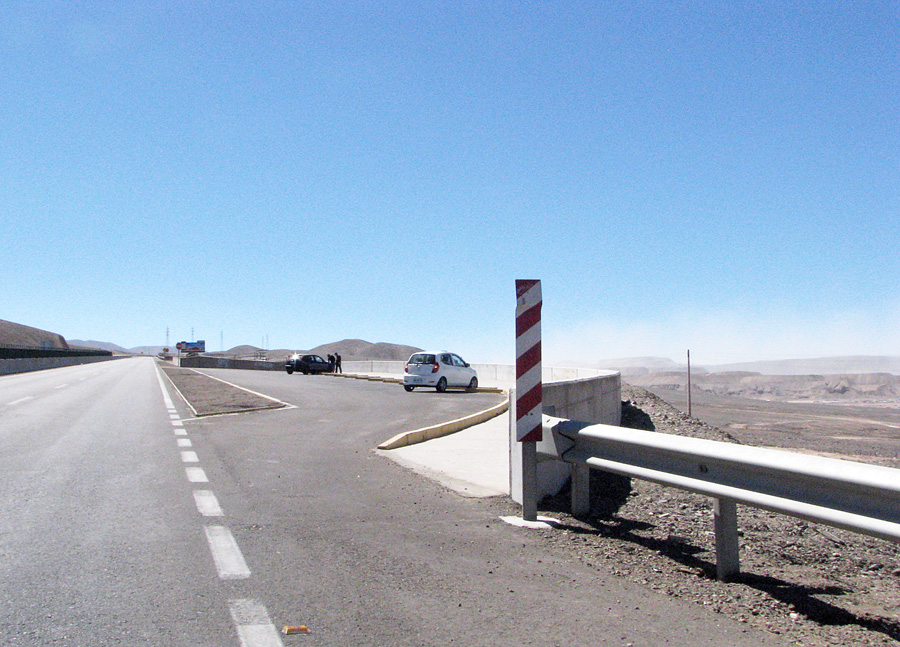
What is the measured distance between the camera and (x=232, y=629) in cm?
409

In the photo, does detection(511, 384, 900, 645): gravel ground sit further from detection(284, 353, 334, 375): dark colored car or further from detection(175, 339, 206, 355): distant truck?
detection(175, 339, 206, 355): distant truck

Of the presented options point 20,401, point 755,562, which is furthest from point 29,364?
point 755,562

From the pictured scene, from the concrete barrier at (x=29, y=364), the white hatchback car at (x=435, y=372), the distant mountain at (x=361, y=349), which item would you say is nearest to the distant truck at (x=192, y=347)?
the distant mountain at (x=361, y=349)

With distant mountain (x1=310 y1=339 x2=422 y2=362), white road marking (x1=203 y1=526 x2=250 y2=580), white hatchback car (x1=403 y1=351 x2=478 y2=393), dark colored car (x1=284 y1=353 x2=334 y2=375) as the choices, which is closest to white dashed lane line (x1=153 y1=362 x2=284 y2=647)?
white road marking (x1=203 y1=526 x2=250 y2=580)

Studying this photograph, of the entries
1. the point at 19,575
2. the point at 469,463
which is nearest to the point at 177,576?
the point at 19,575

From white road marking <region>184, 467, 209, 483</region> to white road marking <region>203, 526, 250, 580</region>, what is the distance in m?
2.53

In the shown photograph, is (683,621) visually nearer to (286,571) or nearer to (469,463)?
(286,571)

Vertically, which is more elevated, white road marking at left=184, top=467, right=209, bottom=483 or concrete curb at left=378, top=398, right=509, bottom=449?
concrete curb at left=378, top=398, right=509, bottom=449

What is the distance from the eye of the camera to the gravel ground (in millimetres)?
4516

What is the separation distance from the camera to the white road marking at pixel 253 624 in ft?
12.8

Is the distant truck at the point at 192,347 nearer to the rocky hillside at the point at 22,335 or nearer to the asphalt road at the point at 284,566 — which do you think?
the rocky hillside at the point at 22,335

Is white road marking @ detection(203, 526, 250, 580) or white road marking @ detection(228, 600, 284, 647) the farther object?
white road marking @ detection(203, 526, 250, 580)

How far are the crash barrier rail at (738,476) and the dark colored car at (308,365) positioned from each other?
177ft

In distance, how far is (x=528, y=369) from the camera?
23.2 ft
